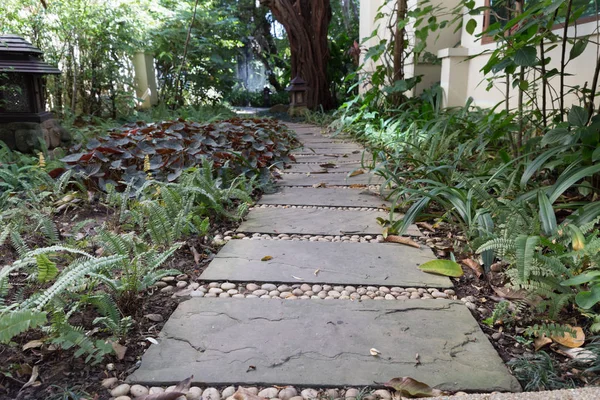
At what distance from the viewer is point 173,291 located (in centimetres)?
152

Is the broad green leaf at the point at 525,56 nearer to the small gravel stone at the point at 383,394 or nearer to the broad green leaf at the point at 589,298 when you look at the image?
the broad green leaf at the point at 589,298

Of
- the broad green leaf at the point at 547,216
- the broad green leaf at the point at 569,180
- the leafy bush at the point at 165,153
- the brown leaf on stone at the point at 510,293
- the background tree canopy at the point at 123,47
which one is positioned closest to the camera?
the brown leaf on stone at the point at 510,293

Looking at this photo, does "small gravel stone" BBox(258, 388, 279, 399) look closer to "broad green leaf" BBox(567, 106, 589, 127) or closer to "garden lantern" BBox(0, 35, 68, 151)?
"broad green leaf" BBox(567, 106, 589, 127)

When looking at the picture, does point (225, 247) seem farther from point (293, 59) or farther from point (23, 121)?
point (293, 59)

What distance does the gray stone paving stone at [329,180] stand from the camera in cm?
311

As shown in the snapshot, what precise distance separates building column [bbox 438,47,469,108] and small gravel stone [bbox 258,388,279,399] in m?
4.11

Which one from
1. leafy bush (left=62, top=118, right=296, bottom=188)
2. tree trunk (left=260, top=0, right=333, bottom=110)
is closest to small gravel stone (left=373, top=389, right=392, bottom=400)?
leafy bush (left=62, top=118, right=296, bottom=188)

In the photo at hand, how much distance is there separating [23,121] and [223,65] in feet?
17.5

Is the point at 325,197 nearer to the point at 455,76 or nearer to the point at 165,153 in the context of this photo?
the point at 165,153

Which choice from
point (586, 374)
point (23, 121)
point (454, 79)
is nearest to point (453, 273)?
point (586, 374)

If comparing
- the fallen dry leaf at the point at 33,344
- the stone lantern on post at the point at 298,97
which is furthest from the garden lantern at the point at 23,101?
the stone lantern on post at the point at 298,97

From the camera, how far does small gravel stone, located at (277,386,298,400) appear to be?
996mm

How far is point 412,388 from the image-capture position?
1000 millimetres

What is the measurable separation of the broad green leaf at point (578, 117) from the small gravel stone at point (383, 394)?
1.67 m
